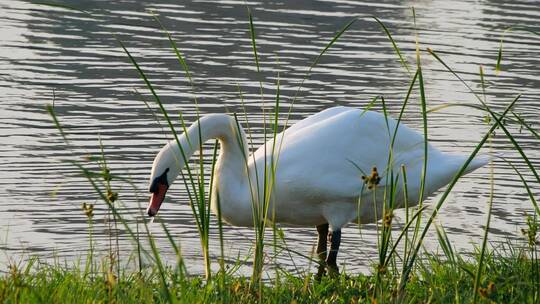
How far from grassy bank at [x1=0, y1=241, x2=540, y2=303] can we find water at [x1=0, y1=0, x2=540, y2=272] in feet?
0.99

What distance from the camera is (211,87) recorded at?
12523mm

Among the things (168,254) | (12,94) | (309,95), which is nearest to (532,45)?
(309,95)

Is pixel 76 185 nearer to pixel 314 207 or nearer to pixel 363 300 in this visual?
pixel 314 207

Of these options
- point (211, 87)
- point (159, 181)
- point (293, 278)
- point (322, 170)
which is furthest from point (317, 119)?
point (211, 87)

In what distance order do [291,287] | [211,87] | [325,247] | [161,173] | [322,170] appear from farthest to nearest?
1. [211,87]
2. [325,247]
3. [322,170]
4. [161,173]
5. [291,287]

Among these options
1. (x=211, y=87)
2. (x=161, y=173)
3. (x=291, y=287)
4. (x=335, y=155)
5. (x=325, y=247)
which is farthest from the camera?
(x=211, y=87)

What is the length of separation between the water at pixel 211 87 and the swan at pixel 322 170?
0.36 metres

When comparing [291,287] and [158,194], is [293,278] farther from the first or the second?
[158,194]

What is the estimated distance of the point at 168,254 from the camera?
7.27 m

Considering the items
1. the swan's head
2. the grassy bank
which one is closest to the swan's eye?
the swan's head

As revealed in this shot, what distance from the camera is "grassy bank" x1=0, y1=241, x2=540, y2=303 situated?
4.63 m

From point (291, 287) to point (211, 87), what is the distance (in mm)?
7063

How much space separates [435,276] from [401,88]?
734cm

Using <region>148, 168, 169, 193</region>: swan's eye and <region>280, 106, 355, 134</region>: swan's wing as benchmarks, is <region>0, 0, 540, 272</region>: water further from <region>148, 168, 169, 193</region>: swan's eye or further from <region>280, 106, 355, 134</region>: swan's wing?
<region>280, 106, 355, 134</region>: swan's wing
